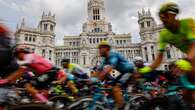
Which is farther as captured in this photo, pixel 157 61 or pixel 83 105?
pixel 83 105

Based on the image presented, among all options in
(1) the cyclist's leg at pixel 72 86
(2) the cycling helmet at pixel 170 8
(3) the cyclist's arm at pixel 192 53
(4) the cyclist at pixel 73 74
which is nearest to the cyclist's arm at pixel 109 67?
(2) the cycling helmet at pixel 170 8

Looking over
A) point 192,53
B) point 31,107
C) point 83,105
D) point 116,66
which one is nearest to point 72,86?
point 83,105

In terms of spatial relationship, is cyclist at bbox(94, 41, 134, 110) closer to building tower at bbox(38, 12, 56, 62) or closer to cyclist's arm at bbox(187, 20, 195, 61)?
cyclist's arm at bbox(187, 20, 195, 61)

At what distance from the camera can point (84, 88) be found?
723 centimetres

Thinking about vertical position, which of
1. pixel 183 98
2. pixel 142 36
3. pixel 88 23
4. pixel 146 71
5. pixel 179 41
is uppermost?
pixel 88 23

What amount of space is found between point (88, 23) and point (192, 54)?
82.5 m

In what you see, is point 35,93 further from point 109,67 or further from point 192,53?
point 192,53

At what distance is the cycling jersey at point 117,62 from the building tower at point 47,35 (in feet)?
226

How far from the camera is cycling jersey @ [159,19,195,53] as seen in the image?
10.8 ft

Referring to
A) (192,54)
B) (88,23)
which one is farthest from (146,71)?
(88,23)

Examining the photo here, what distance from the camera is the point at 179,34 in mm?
3619

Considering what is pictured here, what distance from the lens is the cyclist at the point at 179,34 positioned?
116 inches

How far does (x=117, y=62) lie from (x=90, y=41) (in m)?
73.5

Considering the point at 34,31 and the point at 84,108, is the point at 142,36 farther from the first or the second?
the point at 84,108
